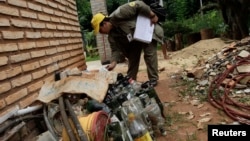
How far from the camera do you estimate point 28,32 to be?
3162 mm

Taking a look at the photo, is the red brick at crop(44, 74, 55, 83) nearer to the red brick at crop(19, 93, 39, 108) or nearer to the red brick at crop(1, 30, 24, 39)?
the red brick at crop(19, 93, 39, 108)

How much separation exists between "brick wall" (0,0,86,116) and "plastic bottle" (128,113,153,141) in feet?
3.50

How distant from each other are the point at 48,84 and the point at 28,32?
0.63 meters

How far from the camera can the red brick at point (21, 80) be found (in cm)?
267

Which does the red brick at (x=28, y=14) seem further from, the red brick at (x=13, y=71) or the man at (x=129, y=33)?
the man at (x=129, y=33)

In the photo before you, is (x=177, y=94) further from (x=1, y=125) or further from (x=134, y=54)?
(x=1, y=125)

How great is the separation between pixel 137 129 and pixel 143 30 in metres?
2.44

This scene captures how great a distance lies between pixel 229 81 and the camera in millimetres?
4387

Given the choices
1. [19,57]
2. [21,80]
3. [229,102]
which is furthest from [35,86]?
[229,102]

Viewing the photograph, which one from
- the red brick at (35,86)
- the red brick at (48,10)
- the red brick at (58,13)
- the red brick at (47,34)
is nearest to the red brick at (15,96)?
the red brick at (35,86)

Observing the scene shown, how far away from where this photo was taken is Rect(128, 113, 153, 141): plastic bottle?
8.92 ft

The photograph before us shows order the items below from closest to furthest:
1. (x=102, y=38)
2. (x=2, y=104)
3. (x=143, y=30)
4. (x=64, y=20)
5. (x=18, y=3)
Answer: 1. (x=2, y=104)
2. (x=18, y=3)
3. (x=143, y=30)
4. (x=64, y=20)
5. (x=102, y=38)

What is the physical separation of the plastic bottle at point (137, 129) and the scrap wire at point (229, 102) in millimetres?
1228

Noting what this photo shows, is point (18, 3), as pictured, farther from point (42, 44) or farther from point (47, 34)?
point (47, 34)
